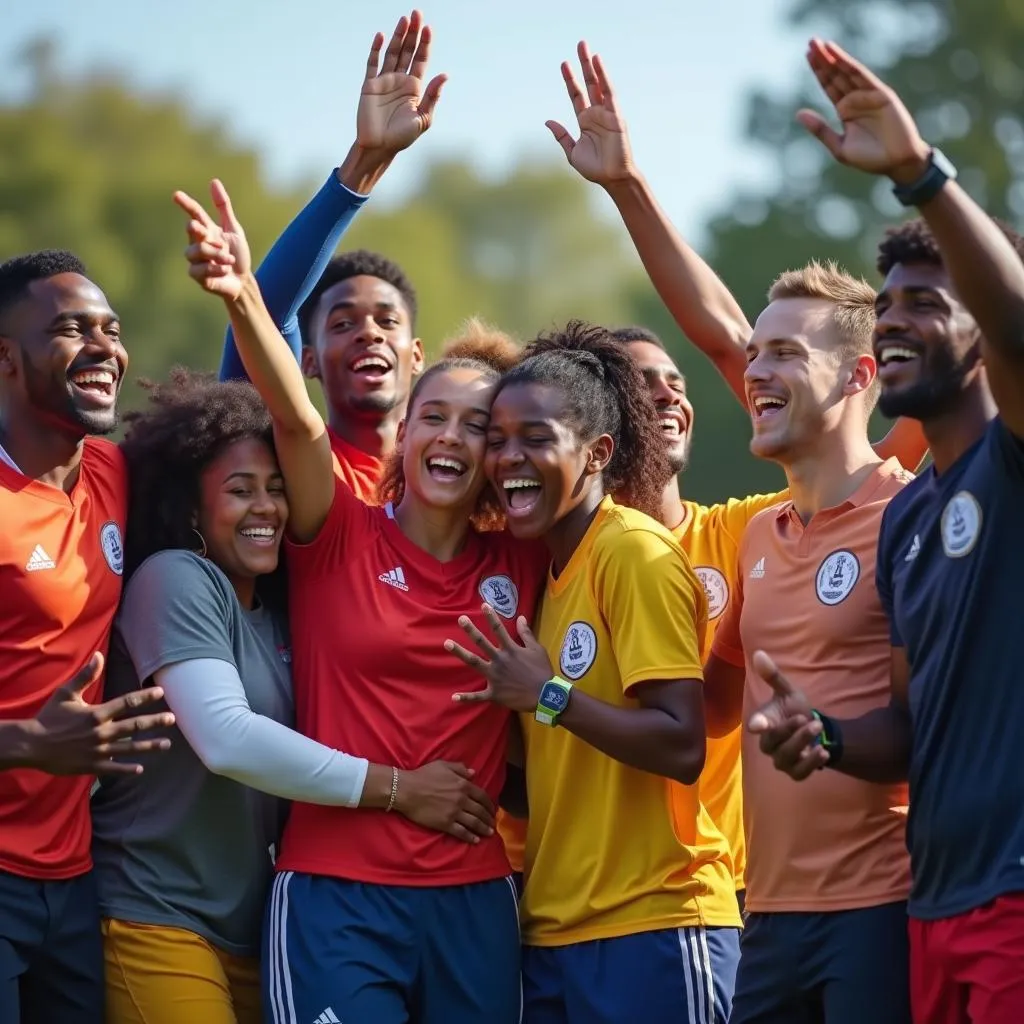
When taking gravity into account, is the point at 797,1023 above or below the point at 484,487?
below

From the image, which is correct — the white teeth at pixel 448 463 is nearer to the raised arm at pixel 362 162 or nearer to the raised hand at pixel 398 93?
the raised arm at pixel 362 162

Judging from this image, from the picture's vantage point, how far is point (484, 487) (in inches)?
255

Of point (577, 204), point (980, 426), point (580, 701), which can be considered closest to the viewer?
point (980, 426)

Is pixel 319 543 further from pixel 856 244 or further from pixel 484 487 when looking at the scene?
pixel 856 244

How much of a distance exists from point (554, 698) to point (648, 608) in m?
0.47

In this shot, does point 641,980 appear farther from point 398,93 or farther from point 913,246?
point 398,93

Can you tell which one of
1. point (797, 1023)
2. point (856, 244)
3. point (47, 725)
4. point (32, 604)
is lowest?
point (797, 1023)

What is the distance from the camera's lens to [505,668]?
225 inches

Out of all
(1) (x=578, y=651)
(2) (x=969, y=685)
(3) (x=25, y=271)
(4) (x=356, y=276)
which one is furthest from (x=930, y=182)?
(4) (x=356, y=276)

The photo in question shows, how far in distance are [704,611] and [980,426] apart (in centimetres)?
128

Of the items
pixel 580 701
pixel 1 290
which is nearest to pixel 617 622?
pixel 580 701

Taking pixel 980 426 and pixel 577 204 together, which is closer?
pixel 980 426

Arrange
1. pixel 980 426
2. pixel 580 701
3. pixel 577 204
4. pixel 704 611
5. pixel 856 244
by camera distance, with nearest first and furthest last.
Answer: pixel 980 426 → pixel 580 701 → pixel 704 611 → pixel 856 244 → pixel 577 204

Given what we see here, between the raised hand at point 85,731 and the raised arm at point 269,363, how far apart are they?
→ 1.03 meters
